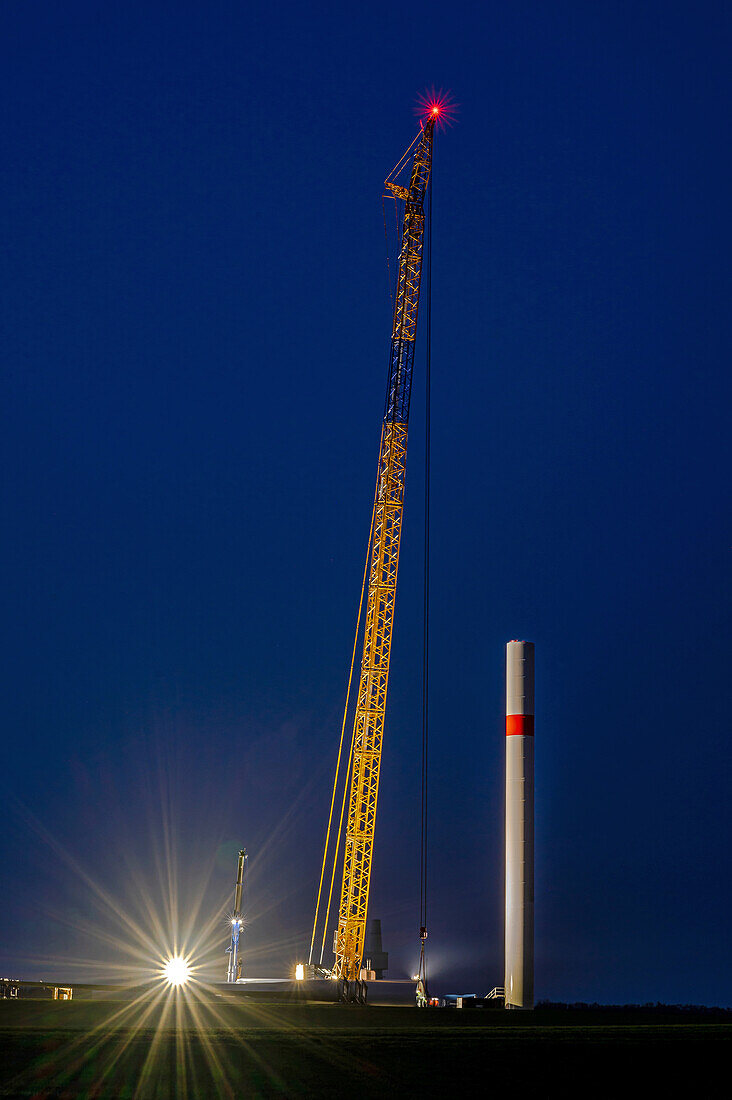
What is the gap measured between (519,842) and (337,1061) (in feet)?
106

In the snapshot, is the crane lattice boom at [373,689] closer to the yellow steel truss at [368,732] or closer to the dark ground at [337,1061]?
the yellow steel truss at [368,732]

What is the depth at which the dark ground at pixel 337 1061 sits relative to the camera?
25.9 meters

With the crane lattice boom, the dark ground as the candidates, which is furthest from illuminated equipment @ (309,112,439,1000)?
the dark ground

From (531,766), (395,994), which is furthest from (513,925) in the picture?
(395,994)

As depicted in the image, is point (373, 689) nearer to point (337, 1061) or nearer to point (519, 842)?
point (519, 842)

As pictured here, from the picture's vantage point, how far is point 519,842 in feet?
200

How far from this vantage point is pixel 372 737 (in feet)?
257

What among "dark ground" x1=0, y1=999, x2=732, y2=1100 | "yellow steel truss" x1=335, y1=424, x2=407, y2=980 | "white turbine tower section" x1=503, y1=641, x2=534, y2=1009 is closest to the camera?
"dark ground" x1=0, y1=999, x2=732, y2=1100

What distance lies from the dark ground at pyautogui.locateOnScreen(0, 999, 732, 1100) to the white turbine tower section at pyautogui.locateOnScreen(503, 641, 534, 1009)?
58.6 ft

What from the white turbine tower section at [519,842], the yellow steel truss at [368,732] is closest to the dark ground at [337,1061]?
the white turbine tower section at [519,842]

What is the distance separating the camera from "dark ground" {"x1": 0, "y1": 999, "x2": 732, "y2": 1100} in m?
25.9

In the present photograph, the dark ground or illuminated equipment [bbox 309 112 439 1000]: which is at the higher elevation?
illuminated equipment [bbox 309 112 439 1000]

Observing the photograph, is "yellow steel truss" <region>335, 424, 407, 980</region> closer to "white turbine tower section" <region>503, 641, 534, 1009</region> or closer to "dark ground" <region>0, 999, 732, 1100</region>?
"white turbine tower section" <region>503, 641, 534, 1009</region>

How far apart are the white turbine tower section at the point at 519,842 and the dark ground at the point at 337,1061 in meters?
17.8
